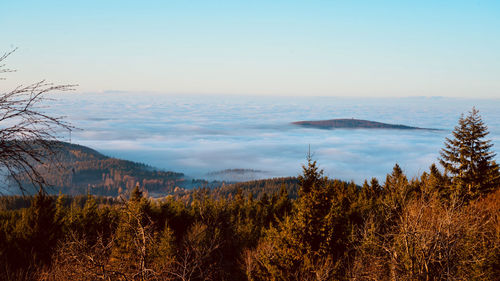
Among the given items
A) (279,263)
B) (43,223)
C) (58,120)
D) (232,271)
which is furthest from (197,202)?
(58,120)

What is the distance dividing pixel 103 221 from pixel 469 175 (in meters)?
48.1

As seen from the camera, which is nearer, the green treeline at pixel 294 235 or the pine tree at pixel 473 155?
the green treeline at pixel 294 235

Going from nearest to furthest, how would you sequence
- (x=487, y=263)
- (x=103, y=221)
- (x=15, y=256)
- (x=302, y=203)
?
1. (x=302, y=203)
2. (x=487, y=263)
3. (x=15, y=256)
4. (x=103, y=221)

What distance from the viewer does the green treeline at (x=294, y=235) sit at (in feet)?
50.8

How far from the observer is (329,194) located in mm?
20891

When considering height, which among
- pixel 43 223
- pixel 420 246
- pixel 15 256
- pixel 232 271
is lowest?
pixel 232 271

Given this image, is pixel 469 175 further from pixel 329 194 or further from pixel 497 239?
pixel 329 194

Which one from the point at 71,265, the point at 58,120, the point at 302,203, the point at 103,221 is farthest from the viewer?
the point at 103,221

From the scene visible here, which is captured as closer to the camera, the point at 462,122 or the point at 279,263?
the point at 279,263

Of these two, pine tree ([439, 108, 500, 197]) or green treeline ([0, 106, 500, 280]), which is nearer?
green treeline ([0, 106, 500, 280])

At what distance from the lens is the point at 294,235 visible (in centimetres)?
2014

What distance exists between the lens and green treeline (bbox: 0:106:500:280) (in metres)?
15.5

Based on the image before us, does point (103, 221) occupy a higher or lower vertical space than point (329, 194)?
lower

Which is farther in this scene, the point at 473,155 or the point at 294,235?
the point at 473,155
